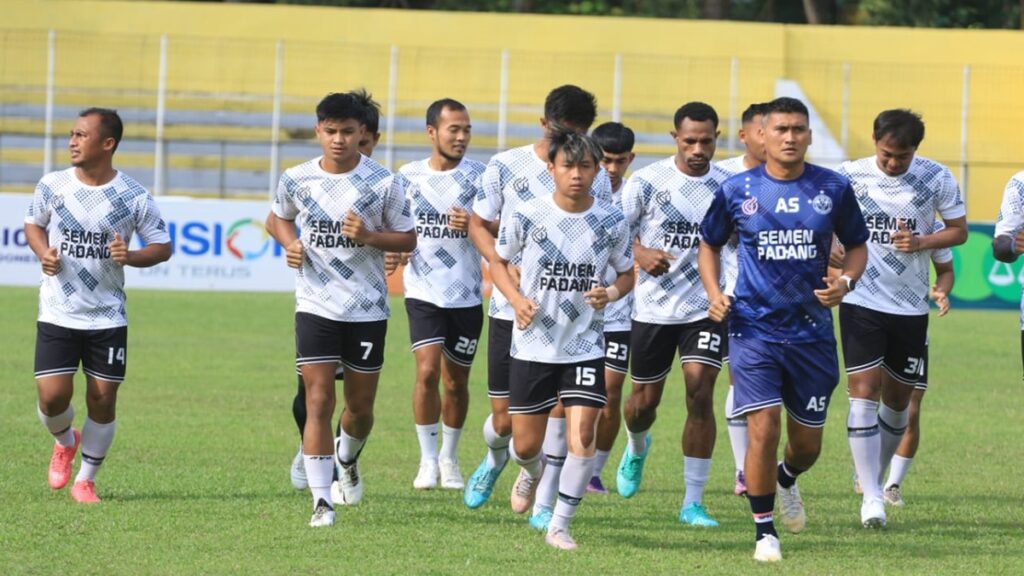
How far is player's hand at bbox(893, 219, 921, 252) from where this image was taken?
9.38m

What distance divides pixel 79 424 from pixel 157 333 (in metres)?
7.28

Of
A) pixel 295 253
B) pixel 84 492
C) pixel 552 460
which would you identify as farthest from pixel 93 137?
pixel 552 460

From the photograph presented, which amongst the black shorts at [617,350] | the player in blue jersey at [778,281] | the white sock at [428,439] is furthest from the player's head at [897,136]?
the white sock at [428,439]

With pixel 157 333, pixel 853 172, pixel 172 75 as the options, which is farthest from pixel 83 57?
pixel 853 172

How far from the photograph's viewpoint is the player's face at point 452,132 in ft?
34.7

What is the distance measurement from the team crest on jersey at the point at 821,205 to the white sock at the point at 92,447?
4.17 m

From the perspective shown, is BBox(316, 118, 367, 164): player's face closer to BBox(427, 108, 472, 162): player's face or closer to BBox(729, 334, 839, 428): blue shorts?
BBox(427, 108, 472, 162): player's face

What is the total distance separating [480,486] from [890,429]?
8.08 feet

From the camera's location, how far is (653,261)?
364 inches

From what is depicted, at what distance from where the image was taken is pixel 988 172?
30.8 metres

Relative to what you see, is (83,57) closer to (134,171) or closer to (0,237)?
(134,171)

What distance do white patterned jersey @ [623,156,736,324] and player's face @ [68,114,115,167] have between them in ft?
9.63

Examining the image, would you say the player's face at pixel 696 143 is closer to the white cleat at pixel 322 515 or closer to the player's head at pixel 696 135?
the player's head at pixel 696 135

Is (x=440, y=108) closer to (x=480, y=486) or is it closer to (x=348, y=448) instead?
(x=348, y=448)
